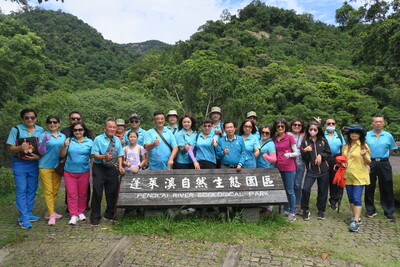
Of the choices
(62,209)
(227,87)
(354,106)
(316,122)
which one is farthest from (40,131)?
(354,106)

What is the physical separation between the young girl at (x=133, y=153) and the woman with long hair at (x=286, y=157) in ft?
7.60

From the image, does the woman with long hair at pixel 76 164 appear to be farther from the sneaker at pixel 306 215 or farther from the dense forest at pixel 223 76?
the sneaker at pixel 306 215

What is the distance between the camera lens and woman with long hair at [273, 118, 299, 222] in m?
4.76

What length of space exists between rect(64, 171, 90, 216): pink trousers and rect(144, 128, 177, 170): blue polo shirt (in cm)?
109

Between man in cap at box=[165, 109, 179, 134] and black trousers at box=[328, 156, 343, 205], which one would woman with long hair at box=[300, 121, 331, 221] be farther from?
man in cap at box=[165, 109, 179, 134]

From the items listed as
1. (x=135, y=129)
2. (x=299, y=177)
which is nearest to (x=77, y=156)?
(x=135, y=129)

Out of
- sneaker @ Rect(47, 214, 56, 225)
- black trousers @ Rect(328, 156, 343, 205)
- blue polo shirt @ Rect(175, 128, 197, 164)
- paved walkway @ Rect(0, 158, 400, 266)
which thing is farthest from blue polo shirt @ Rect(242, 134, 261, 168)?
sneaker @ Rect(47, 214, 56, 225)

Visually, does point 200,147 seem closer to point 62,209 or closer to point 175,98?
point 62,209

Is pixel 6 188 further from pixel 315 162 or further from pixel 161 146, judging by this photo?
pixel 315 162

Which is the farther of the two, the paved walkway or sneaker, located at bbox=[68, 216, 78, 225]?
sneaker, located at bbox=[68, 216, 78, 225]

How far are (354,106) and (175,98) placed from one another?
18.7m

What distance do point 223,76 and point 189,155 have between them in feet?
50.5

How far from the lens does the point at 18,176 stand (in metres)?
4.34

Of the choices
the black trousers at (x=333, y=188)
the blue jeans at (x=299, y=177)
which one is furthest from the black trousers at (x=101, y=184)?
the black trousers at (x=333, y=188)
